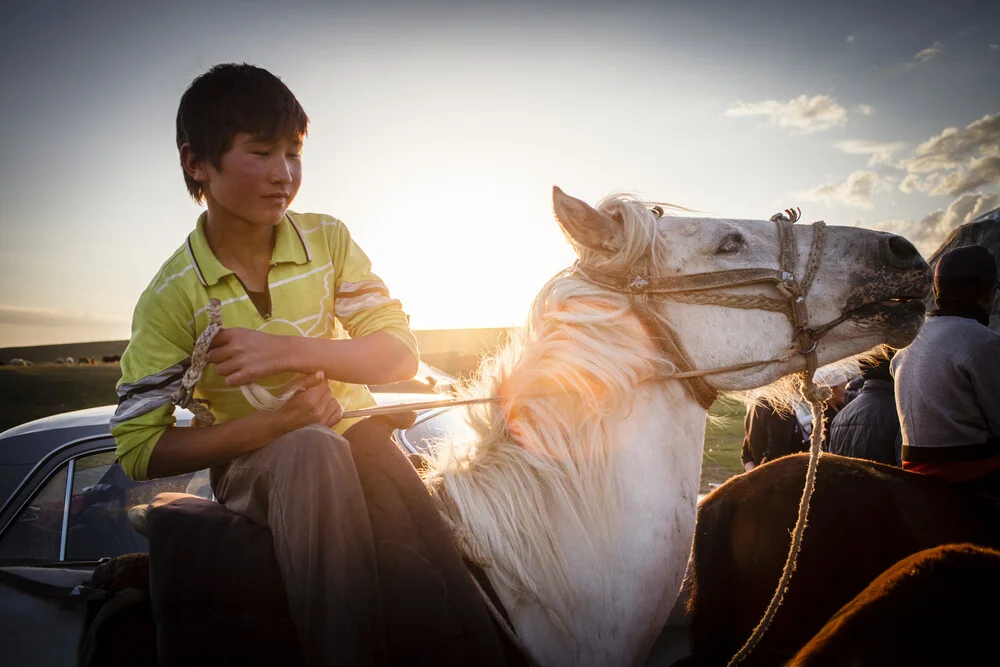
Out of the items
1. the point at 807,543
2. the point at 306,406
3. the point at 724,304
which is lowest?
the point at 807,543

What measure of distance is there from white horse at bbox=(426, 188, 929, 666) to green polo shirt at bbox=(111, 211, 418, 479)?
49 centimetres

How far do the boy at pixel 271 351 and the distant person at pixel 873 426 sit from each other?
4764 mm

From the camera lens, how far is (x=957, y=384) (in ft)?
8.68

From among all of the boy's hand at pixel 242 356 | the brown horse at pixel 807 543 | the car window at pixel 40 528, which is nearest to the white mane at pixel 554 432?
the boy's hand at pixel 242 356

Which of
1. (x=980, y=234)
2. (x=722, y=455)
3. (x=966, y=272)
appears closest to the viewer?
(x=966, y=272)

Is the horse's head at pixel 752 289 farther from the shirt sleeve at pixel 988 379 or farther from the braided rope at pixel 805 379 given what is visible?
the shirt sleeve at pixel 988 379

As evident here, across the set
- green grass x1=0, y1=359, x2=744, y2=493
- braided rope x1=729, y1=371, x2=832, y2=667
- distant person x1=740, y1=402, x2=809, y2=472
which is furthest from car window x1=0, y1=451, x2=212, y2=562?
green grass x1=0, y1=359, x2=744, y2=493

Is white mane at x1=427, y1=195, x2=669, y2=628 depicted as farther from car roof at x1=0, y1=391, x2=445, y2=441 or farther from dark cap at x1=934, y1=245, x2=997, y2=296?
dark cap at x1=934, y1=245, x2=997, y2=296

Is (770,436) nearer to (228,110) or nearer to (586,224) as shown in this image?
(586,224)

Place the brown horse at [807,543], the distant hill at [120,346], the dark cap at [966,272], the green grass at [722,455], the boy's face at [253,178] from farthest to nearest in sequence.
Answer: the distant hill at [120,346] → the green grass at [722,455] → the dark cap at [966,272] → the brown horse at [807,543] → the boy's face at [253,178]

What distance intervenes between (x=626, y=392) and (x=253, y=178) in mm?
1340

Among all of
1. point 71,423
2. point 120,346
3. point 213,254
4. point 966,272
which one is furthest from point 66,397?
point 120,346

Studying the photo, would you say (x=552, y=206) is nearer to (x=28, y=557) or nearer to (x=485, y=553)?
(x=485, y=553)

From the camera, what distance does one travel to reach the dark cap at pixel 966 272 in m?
2.80
